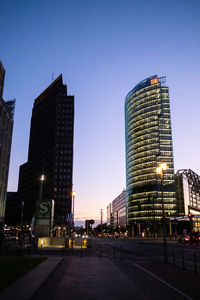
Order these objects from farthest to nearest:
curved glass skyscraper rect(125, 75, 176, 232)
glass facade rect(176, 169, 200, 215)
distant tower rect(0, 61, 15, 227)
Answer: curved glass skyscraper rect(125, 75, 176, 232), glass facade rect(176, 169, 200, 215), distant tower rect(0, 61, 15, 227)

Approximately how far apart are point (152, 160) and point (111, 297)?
13082cm

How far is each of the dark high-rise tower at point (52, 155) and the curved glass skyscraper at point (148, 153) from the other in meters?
33.8

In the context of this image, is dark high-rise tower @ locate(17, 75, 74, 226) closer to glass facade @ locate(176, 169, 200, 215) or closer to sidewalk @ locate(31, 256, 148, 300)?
glass facade @ locate(176, 169, 200, 215)

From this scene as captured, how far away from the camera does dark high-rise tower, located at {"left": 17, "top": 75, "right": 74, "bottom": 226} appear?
146 metres

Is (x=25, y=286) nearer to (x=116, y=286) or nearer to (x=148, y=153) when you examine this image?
(x=116, y=286)

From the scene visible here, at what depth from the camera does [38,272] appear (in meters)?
11.8

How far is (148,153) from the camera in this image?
13900cm

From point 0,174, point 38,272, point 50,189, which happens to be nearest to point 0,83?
point 0,174

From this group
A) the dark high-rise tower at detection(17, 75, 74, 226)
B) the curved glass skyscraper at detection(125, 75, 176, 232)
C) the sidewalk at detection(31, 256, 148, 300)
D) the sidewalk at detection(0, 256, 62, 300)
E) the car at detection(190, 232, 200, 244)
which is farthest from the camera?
the dark high-rise tower at detection(17, 75, 74, 226)

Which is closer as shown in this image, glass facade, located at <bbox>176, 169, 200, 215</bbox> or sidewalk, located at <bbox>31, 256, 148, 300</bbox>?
sidewalk, located at <bbox>31, 256, 148, 300</bbox>

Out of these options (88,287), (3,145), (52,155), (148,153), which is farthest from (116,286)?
(52,155)

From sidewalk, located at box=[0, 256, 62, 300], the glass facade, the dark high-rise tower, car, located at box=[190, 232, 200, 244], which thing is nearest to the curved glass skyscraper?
the glass facade

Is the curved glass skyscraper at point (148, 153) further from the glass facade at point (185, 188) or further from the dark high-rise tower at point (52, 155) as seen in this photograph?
the dark high-rise tower at point (52, 155)

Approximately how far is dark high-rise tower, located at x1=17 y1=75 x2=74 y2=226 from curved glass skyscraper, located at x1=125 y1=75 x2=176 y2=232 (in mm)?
33774
